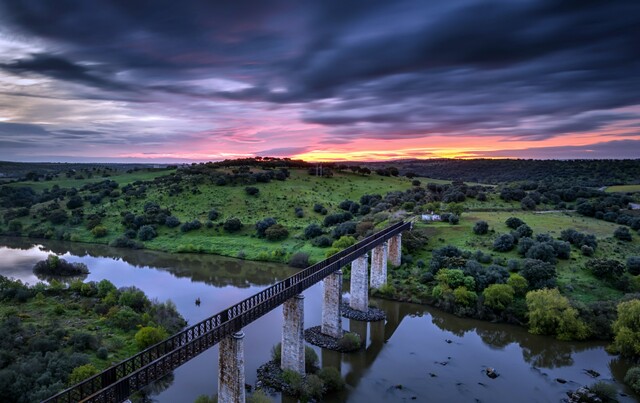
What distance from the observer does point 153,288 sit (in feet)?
146

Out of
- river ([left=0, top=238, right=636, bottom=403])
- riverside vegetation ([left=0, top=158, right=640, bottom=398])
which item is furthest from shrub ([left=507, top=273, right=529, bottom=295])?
river ([left=0, top=238, right=636, bottom=403])

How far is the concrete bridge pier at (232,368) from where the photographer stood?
1834 centimetres

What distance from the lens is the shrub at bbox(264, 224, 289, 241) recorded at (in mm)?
62875

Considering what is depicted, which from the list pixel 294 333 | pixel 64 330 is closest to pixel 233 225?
pixel 64 330

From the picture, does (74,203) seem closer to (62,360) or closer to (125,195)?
(125,195)

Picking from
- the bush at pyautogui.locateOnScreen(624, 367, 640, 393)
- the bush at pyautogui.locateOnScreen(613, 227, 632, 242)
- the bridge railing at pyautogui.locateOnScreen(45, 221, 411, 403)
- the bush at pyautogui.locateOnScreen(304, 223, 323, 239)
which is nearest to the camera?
the bridge railing at pyautogui.locateOnScreen(45, 221, 411, 403)

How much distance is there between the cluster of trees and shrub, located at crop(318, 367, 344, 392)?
11646 millimetres

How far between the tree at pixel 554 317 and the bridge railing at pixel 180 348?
16.2 metres

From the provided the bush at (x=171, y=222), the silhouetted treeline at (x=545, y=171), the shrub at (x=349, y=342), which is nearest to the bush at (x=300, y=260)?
the shrub at (x=349, y=342)

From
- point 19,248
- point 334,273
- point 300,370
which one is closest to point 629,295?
point 334,273

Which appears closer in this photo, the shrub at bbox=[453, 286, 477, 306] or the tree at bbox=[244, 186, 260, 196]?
the shrub at bbox=[453, 286, 477, 306]

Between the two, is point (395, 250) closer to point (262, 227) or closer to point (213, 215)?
point (262, 227)

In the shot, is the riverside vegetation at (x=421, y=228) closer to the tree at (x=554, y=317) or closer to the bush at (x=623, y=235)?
the tree at (x=554, y=317)

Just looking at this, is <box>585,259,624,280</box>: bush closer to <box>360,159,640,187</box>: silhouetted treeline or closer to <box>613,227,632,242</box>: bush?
<box>613,227,632,242</box>: bush
